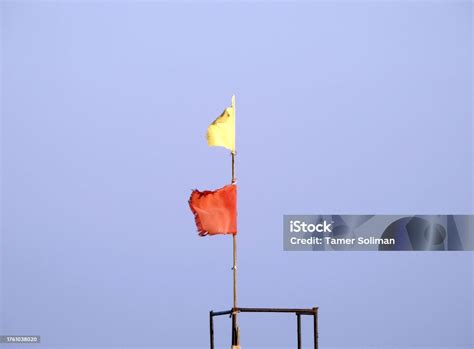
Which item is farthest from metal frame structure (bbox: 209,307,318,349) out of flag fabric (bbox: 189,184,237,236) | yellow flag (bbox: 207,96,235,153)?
yellow flag (bbox: 207,96,235,153)

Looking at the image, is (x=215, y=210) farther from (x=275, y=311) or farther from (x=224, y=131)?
(x=275, y=311)

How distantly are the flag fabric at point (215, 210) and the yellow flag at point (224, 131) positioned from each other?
0.59 metres

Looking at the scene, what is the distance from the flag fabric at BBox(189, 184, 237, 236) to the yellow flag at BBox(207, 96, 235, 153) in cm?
59

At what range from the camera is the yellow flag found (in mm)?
13172

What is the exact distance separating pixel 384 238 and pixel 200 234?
6917 mm

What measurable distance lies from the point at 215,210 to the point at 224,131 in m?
1.08

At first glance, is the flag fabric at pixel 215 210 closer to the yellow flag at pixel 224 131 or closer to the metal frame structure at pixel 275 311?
the yellow flag at pixel 224 131

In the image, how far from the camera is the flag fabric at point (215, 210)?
13156 millimetres

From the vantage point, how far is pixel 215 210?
13164 millimetres

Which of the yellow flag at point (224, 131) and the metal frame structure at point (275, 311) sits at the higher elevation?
the yellow flag at point (224, 131)

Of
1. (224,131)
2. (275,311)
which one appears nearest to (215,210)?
(224,131)

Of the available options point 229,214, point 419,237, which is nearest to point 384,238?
point 419,237

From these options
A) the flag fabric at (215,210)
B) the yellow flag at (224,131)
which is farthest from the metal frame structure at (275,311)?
the yellow flag at (224,131)

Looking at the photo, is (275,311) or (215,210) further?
(215,210)
